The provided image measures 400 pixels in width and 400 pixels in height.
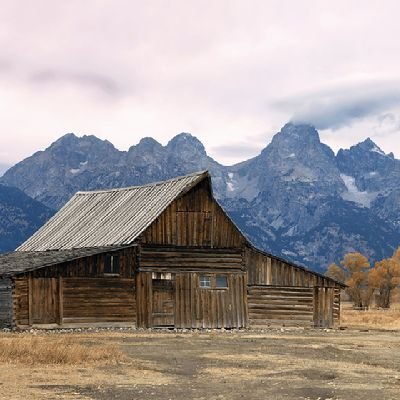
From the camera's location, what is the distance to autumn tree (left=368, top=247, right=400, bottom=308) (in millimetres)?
107000

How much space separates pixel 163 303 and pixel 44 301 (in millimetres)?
6799

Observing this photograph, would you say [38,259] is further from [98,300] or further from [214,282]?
[214,282]

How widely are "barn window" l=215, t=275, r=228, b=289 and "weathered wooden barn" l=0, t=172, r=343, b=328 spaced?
2.2 inches

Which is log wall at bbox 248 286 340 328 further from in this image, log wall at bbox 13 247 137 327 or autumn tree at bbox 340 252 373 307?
autumn tree at bbox 340 252 373 307

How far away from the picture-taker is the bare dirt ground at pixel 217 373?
18203mm

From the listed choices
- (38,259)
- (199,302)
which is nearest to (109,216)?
(38,259)

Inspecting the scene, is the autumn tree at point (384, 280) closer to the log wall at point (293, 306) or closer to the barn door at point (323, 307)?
the barn door at point (323, 307)

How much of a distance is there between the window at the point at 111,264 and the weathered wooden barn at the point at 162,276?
0.05m

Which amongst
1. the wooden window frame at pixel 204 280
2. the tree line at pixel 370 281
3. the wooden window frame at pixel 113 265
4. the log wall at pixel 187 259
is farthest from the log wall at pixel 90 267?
the tree line at pixel 370 281

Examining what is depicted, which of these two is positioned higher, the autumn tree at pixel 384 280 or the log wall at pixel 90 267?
the log wall at pixel 90 267

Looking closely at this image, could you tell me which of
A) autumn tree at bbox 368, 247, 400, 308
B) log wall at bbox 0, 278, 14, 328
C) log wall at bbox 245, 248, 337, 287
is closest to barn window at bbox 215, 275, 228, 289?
log wall at bbox 245, 248, 337, 287

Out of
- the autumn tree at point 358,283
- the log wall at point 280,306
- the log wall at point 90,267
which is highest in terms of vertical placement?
the log wall at point 90,267

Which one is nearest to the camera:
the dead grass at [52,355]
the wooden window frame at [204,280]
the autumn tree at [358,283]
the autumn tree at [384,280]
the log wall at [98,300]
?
the dead grass at [52,355]

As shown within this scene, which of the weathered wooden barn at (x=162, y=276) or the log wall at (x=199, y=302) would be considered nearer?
the weathered wooden barn at (x=162, y=276)
